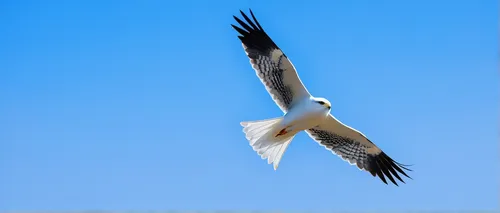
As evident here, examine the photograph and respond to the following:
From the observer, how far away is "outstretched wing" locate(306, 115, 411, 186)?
29.6ft

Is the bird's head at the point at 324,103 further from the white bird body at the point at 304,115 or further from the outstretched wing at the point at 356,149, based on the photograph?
the outstretched wing at the point at 356,149

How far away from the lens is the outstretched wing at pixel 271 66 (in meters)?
8.22

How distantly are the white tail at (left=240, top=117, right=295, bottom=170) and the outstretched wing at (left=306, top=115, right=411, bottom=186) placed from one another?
0.66m

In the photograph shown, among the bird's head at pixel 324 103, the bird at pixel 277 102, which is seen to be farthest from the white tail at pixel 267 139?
the bird's head at pixel 324 103

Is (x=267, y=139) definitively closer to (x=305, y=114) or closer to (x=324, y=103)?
(x=305, y=114)

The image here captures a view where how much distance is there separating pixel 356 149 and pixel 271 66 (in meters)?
1.94

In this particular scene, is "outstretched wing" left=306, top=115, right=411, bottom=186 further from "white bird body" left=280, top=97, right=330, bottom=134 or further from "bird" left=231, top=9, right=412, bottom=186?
"white bird body" left=280, top=97, right=330, bottom=134

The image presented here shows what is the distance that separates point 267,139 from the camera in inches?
334

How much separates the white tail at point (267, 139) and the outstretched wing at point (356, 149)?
657 millimetres

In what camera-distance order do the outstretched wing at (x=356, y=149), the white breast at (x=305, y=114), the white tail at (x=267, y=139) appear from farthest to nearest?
1. the outstretched wing at (x=356, y=149)
2. the white tail at (x=267, y=139)
3. the white breast at (x=305, y=114)

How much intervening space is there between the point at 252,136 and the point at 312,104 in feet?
2.92

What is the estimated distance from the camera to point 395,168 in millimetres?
9508

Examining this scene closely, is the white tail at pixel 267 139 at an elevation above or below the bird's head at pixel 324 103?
below

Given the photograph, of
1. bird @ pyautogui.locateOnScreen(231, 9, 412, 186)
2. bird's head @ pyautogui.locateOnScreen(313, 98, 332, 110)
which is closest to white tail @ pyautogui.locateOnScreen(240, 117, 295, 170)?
bird @ pyautogui.locateOnScreen(231, 9, 412, 186)
